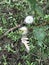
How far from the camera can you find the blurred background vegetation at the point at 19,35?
1.99 m

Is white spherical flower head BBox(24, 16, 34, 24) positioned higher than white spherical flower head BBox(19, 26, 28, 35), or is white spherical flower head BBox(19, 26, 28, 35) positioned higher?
white spherical flower head BBox(24, 16, 34, 24)

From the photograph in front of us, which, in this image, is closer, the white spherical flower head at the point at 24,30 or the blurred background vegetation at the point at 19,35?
the blurred background vegetation at the point at 19,35

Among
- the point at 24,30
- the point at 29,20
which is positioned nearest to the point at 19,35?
the point at 24,30

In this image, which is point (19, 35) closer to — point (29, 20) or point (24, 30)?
point (24, 30)

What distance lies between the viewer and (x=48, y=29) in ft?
7.25

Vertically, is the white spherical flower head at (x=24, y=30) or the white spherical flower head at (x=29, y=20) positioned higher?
the white spherical flower head at (x=29, y=20)

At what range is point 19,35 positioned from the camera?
219 cm

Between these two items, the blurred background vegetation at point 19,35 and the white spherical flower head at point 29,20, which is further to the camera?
the white spherical flower head at point 29,20

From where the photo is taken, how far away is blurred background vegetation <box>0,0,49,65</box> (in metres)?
1.99

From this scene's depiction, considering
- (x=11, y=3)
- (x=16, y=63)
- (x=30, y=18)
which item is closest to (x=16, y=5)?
(x=11, y=3)

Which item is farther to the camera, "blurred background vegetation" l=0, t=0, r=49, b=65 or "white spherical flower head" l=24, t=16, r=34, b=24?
"white spherical flower head" l=24, t=16, r=34, b=24

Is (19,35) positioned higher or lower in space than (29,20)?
lower

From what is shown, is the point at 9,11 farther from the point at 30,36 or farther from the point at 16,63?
the point at 16,63

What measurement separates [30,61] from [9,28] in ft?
1.53
